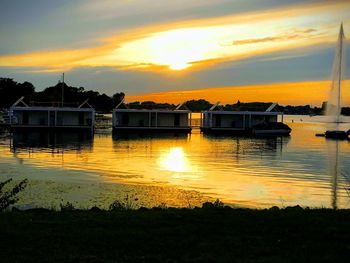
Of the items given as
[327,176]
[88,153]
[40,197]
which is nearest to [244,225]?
[40,197]

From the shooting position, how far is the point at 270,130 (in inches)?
3536

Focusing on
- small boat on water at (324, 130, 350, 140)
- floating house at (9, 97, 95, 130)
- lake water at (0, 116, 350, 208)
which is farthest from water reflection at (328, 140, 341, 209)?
floating house at (9, 97, 95, 130)

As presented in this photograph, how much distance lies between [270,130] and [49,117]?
41.5 m

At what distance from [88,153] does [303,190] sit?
27.2 metres

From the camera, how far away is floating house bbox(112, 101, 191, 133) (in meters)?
91.1

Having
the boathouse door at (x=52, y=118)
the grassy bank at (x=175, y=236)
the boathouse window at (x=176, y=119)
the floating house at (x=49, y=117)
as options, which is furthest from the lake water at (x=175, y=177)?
the boathouse window at (x=176, y=119)

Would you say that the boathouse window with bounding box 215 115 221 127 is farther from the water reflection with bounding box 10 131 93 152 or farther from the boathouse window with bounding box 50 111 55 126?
the boathouse window with bounding box 50 111 55 126

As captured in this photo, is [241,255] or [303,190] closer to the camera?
[241,255]

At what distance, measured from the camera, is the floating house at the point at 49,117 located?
8612cm

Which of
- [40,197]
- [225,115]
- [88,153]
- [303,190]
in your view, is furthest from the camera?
[225,115]

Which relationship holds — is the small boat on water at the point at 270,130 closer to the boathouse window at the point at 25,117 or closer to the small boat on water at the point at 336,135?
the small boat on water at the point at 336,135

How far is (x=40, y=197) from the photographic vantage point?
2084 cm

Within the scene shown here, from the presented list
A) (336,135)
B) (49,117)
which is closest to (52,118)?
(49,117)

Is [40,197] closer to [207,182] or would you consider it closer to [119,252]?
[207,182]
